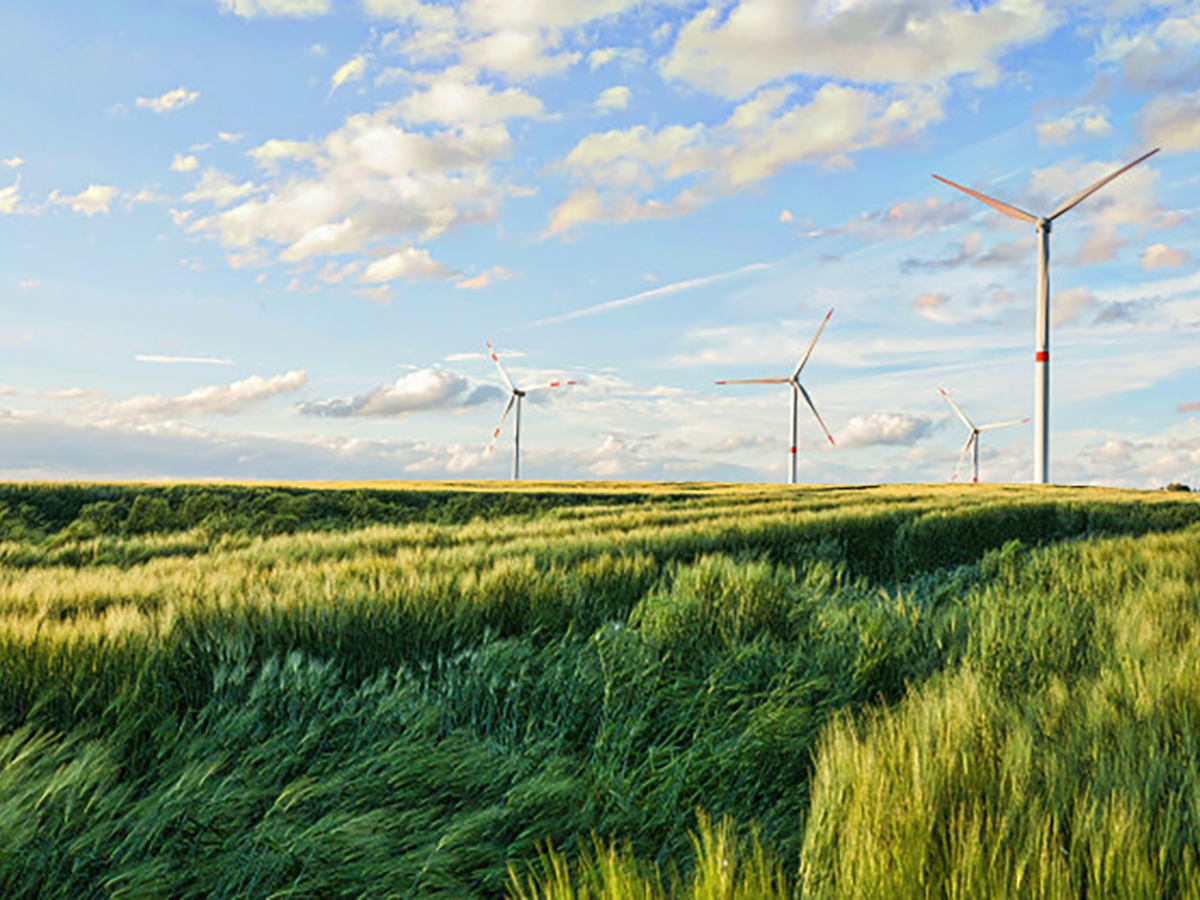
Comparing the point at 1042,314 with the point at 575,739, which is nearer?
the point at 575,739

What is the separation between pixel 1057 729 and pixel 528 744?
6.24 ft

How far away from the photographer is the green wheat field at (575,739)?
2.03 m

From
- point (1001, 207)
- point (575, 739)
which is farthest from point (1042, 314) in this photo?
point (575, 739)

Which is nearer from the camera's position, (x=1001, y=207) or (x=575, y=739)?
(x=575, y=739)

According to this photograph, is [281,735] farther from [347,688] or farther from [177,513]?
[177,513]

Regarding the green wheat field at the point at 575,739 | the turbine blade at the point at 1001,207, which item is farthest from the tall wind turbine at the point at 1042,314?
the green wheat field at the point at 575,739

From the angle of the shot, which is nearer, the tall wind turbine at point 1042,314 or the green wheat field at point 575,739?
the green wheat field at point 575,739

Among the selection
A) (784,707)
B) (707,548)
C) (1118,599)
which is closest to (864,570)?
(707,548)

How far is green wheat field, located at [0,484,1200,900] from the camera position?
203cm

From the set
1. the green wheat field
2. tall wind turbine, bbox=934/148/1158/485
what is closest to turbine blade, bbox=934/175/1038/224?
tall wind turbine, bbox=934/148/1158/485

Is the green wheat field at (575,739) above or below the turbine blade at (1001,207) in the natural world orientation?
below

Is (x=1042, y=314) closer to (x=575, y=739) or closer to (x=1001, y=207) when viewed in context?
(x=1001, y=207)

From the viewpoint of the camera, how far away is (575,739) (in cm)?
356

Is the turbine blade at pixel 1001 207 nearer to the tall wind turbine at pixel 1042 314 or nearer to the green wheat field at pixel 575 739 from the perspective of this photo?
the tall wind turbine at pixel 1042 314
